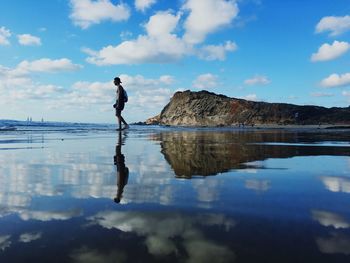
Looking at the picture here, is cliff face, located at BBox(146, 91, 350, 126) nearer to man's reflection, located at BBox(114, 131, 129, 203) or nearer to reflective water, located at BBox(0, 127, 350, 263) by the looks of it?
man's reflection, located at BBox(114, 131, 129, 203)

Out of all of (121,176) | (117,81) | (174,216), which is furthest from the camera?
(117,81)

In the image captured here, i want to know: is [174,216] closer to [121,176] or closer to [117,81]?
[121,176]

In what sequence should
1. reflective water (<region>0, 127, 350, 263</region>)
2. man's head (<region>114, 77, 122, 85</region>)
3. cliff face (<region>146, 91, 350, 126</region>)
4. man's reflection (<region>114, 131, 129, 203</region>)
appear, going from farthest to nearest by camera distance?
cliff face (<region>146, 91, 350, 126</region>), man's head (<region>114, 77, 122, 85</region>), man's reflection (<region>114, 131, 129, 203</region>), reflective water (<region>0, 127, 350, 263</region>)

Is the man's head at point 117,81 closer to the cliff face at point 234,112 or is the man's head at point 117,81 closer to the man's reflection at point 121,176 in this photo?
the man's reflection at point 121,176

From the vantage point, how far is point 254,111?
2785 inches

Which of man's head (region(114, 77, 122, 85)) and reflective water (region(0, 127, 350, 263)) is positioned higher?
man's head (region(114, 77, 122, 85))

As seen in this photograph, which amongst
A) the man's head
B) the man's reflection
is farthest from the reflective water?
the man's head

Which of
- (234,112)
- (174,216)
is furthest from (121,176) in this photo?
(234,112)

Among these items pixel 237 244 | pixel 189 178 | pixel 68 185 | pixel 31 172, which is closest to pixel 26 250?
pixel 237 244

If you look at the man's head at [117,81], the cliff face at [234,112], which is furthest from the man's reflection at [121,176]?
the cliff face at [234,112]

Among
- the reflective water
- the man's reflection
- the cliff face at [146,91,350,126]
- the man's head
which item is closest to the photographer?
the reflective water

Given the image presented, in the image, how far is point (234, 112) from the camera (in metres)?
73.1

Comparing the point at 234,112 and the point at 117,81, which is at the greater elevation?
the point at 234,112

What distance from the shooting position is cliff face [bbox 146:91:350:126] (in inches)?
2539
